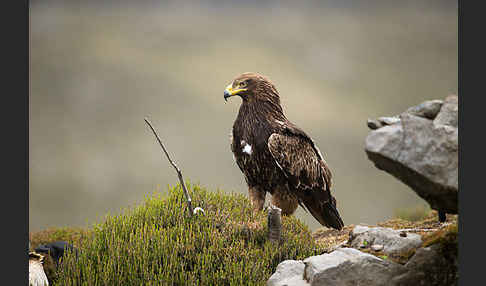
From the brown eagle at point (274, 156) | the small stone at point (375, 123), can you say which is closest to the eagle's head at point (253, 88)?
the brown eagle at point (274, 156)

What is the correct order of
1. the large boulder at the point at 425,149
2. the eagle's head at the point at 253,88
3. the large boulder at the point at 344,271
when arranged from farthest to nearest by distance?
the eagle's head at the point at 253,88 < the large boulder at the point at 344,271 < the large boulder at the point at 425,149

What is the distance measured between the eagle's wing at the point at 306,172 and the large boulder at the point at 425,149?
1351mm

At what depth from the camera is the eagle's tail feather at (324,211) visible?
4715mm

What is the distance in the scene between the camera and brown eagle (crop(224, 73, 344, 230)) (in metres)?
4.52

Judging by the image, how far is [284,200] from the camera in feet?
15.5

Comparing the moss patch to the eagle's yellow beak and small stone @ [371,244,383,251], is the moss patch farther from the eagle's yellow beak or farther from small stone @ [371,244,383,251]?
the eagle's yellow beak

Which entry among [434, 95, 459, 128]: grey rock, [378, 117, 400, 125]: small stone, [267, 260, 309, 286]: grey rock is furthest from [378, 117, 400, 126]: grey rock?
[267, 260, 309, 286]: grey rock

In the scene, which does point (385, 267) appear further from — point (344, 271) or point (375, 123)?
point (375, 123)

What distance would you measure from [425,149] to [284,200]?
1.94 m

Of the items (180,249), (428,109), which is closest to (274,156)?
(180,249)

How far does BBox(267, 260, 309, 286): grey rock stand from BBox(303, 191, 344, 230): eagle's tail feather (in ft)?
4.24

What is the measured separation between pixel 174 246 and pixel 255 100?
1.77m

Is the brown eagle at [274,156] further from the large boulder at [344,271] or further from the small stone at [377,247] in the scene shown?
the large boulder at [344,271]

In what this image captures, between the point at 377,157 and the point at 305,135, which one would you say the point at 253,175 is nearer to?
the point at 305,135
